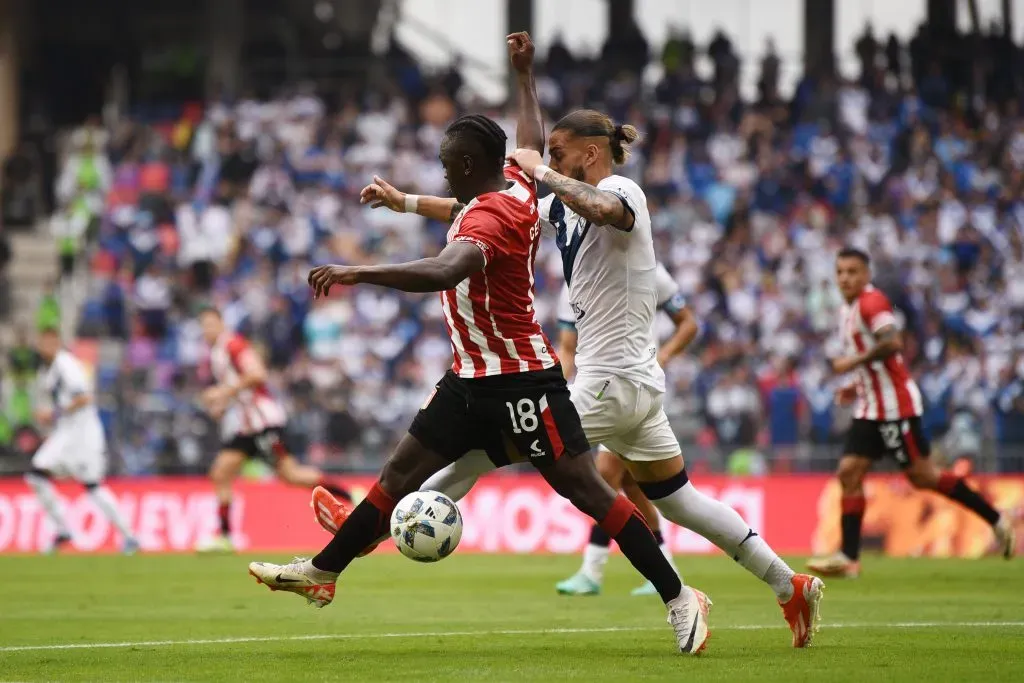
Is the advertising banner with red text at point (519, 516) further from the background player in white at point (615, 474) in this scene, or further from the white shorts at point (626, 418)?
the white shorts at point (626, 418)

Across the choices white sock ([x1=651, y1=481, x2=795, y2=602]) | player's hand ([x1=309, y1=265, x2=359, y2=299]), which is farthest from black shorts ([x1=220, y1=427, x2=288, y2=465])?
player's hand ([x1=309, y1=265, x2=359, y2=299])

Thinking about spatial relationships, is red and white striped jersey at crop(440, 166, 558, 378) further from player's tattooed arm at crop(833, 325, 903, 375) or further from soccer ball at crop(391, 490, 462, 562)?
player's tattooed arm at crop(833, 325, 903, 375)

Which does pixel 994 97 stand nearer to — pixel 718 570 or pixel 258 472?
pixel 258 472

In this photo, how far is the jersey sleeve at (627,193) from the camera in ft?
27.0

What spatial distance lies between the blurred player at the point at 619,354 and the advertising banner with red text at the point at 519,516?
11.0m

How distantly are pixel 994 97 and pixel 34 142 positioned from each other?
735 inches

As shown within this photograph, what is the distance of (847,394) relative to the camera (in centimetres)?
1441

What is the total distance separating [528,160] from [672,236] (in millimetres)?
19230

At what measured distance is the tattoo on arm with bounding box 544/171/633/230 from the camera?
7797 millimetres

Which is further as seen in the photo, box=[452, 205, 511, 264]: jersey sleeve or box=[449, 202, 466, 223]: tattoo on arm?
box=[449, 202, 466, 223]: tattoo on arm

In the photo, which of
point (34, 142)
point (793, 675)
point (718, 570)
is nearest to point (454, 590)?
point (718, 570)

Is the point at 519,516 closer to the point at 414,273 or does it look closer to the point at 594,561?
the point at 594,561

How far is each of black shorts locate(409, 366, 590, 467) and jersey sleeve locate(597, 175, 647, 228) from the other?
0.97 m

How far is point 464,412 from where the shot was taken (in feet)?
25.9
